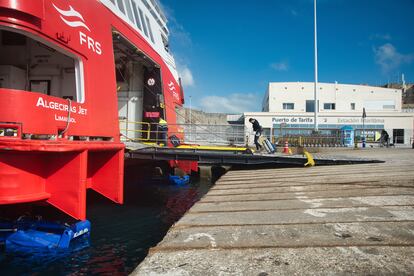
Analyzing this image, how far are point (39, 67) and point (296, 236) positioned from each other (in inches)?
317

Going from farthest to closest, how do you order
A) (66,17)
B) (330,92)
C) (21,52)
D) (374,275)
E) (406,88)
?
(406,88) < (330,92) < (21,52) < (66,17) < (374,275)

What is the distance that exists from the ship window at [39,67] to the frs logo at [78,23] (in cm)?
115

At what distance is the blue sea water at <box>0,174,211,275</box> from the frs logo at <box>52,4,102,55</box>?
12.1 feet

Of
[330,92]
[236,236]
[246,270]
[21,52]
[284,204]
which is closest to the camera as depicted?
[246,270]

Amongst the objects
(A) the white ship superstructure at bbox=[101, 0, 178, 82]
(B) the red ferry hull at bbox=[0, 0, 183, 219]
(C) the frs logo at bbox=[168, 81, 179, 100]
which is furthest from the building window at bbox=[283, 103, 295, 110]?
(B) the red ferry hull at bbox=[0, 0, 183, 219]

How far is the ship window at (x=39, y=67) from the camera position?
27.7 ft

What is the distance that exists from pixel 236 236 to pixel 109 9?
300 inches

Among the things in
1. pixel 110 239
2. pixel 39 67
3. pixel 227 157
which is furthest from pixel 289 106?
pixel 110 239

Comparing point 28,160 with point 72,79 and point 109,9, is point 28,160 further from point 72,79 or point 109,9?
point 109,9

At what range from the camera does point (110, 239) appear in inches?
271

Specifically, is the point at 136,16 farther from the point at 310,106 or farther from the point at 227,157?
the point at 310,106

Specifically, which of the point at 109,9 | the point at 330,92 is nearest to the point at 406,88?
the point at 330,92

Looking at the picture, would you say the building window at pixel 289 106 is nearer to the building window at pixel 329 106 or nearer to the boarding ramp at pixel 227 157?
the building window at pixel 329 106

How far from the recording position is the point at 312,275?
244cm
